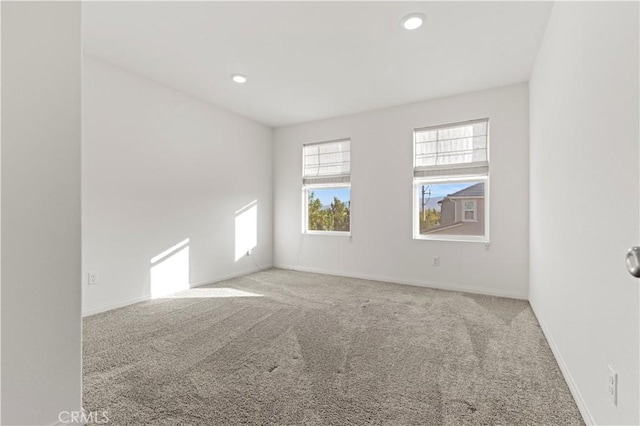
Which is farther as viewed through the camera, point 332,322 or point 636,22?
point 332,322

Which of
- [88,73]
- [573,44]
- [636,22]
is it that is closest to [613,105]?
[636,22]

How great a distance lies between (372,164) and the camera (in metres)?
4.41

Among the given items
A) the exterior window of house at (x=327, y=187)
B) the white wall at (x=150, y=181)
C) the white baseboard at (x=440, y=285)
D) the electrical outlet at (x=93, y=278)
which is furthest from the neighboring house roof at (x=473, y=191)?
the electrical outlet at (x=93, y=278)

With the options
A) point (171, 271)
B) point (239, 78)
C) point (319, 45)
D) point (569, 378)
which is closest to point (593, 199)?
point (569, 378)

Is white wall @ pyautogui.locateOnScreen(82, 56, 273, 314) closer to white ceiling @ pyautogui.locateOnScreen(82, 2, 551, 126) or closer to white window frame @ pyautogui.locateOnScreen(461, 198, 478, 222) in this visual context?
white ceiling @ pyautogui.locateOnScreen(82, 2, 551, 126)

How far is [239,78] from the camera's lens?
3.36 metres

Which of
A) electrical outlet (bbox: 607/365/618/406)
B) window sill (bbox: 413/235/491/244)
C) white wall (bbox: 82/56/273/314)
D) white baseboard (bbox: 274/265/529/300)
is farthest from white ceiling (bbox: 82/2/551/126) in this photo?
white baseboard (bbox: 274/265/529/300)

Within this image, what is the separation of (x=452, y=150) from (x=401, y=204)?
986mm

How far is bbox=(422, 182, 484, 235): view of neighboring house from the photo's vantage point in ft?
12.5

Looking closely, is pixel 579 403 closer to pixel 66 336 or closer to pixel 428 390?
pixel 428 390

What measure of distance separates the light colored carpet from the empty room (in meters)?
0.02

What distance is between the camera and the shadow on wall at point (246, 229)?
15.3 ft

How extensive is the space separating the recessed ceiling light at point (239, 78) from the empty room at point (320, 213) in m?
0.03

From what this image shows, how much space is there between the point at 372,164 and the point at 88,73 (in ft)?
11.5
